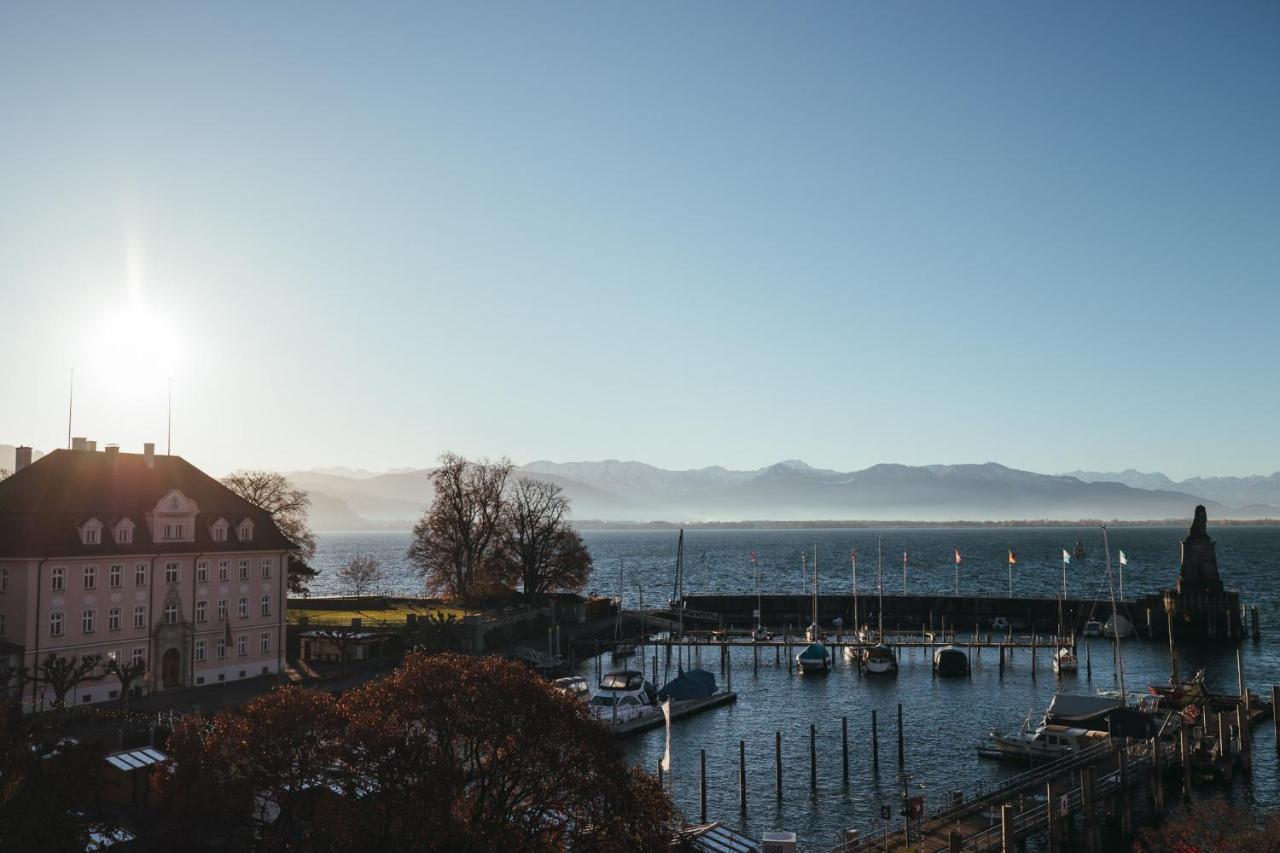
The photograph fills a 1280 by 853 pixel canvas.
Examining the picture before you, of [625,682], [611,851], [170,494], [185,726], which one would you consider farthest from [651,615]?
[611,851]

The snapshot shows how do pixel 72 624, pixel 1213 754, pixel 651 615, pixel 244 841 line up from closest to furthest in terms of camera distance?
pixel 244 841 → pixel 1213 754 → pixel 72 624 → pixel 651 615

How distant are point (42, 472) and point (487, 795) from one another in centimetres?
4718

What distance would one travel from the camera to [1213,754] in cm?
5144

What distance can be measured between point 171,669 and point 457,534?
1874 inches

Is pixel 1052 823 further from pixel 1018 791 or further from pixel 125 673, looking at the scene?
pixel 125 673

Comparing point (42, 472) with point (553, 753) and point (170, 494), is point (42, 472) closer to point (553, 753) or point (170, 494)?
point (170, 494)

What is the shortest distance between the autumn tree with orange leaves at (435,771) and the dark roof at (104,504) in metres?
35.8

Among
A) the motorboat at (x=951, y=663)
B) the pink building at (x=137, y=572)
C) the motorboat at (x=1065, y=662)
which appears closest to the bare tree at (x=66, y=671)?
the pink building at (x=137, y=572)

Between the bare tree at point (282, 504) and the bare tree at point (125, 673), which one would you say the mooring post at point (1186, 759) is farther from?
the bare tree at point (282, 504)

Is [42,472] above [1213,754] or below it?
above

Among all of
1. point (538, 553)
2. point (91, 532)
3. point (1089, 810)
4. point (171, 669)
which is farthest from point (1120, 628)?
point (91, 532)

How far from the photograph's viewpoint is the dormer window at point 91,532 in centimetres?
5678

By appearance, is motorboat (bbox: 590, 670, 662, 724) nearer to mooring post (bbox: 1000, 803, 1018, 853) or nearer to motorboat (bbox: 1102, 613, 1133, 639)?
mooring post (bbox: 1000, 803, 1018, 853)

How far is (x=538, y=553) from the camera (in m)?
111
